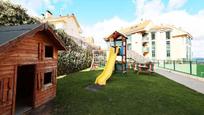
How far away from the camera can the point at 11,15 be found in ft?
39.1

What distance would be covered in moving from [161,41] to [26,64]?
158 feet

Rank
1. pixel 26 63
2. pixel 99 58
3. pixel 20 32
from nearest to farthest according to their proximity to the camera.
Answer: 1. pixel 20 32
2. pixel 26 63
3. pixel 99 58

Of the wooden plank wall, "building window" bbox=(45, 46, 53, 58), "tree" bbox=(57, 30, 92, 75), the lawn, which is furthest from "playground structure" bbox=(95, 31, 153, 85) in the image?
the wooden plank wall

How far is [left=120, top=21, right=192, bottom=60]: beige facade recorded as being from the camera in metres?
49.3

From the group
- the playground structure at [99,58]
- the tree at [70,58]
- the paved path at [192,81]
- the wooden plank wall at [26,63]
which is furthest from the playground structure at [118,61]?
the wooden plank wall at [26,63]

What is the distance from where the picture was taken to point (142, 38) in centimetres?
5178

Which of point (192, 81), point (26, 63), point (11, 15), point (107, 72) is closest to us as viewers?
point (26, 63)

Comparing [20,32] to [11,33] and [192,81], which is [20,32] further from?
[192,81]

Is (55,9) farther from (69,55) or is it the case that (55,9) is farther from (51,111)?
(51,111)

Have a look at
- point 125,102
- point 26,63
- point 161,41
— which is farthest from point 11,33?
point 161,41

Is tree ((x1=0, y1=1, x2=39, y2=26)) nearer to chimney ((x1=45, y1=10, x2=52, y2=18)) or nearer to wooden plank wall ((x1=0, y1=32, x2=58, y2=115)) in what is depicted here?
wooden plank wall ((x1=0, y1=32, x2=58, y2=115))

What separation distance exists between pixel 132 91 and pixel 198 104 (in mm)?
3421

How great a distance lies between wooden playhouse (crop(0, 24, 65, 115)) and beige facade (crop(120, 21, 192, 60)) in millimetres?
44682

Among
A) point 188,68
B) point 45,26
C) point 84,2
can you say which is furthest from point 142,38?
point 45,26
